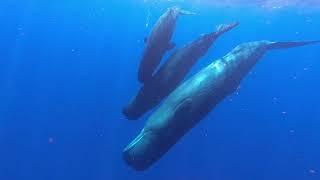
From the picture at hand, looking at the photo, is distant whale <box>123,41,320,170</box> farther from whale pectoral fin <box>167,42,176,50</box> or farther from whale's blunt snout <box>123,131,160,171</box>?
whale pectoral fin <box>167,42,176,50</box>

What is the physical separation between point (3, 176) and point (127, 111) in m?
21.9

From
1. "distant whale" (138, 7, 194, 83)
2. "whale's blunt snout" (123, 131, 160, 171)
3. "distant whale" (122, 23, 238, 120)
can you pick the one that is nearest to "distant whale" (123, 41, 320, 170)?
"whale's blunt snout" (123, 131, 160, 171)

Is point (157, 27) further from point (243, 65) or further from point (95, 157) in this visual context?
point (95, 157)

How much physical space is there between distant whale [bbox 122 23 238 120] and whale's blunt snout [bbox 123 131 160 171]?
1.72 feet

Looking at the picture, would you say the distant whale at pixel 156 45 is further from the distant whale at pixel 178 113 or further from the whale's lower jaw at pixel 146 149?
the whale's lower jaw at pixel 146 149

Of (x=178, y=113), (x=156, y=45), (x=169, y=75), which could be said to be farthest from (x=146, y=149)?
(x=156, y=45)

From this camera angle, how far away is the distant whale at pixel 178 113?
21.6 feet

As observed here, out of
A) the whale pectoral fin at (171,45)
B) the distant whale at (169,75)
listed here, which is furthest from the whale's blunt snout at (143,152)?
the whale pectoral fin at (171,45)

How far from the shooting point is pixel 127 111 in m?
7.02

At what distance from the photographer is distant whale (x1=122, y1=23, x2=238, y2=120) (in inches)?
269

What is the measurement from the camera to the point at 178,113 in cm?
652

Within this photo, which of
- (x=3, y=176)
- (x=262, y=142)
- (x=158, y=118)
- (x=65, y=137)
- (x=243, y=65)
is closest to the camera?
(x=158, y=118)

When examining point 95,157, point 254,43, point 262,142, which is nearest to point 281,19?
point 262,142

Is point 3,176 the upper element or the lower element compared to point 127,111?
lower
